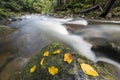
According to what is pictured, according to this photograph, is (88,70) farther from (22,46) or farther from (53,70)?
(22,46)

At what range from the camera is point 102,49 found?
4.57 meters

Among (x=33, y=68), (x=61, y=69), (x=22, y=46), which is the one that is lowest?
(x=22, y=46)

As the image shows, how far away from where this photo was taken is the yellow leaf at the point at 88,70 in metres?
2.05

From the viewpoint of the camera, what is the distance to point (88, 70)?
2.12 m

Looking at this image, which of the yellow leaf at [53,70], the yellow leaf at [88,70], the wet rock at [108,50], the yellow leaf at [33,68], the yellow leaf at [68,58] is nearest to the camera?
the yellow leaf at [88,70]

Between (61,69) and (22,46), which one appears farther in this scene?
(22,46)

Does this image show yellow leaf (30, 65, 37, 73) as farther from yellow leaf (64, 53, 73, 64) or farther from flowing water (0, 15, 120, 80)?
flowing water (0, 15, 120, 80)

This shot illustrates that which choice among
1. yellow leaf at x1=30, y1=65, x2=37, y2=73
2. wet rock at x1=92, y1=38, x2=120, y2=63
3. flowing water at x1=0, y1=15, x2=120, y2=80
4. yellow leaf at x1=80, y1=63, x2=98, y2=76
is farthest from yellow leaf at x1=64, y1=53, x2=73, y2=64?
wet rock at x1=92, y1=38, x2=120, y2=63

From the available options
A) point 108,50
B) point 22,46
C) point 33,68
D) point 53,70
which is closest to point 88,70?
point 53,70

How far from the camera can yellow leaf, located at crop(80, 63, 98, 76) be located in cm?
205

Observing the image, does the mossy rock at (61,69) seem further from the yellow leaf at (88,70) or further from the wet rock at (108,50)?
the wet rock at (108,50)

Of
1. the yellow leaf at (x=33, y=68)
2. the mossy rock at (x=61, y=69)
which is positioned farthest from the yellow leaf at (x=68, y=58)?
the yellow leaf at (x=33, y=68)

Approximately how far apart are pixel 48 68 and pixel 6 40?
431cm

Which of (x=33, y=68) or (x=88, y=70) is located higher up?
(x=88, y=70)
